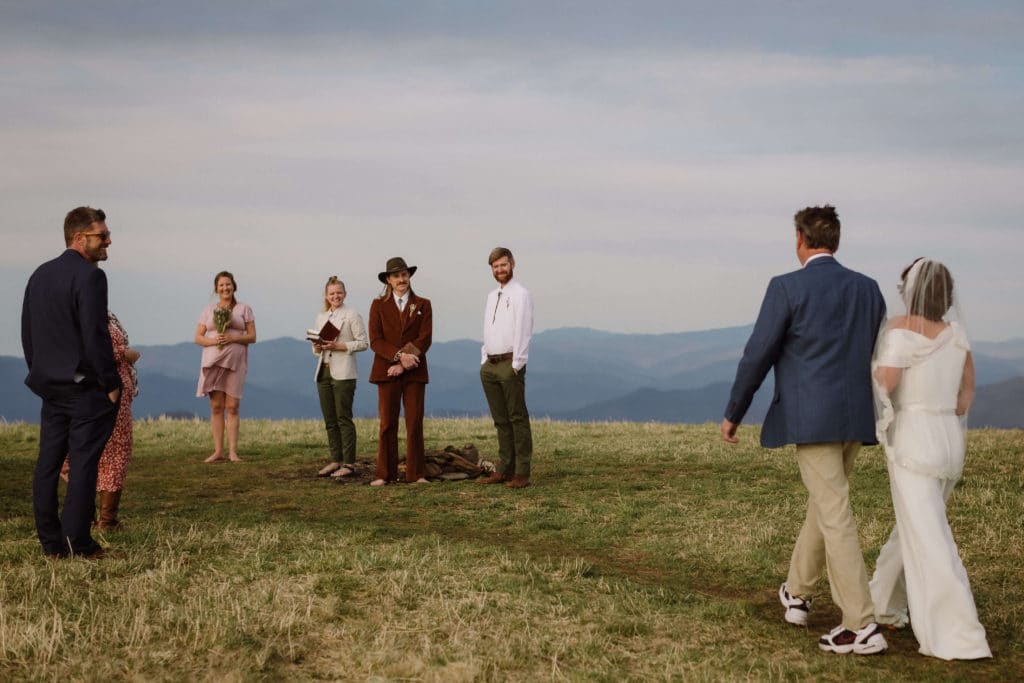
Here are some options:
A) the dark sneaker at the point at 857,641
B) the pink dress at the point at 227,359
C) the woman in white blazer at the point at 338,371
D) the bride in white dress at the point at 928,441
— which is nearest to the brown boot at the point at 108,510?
the woman in white blazer at the point at 338,371

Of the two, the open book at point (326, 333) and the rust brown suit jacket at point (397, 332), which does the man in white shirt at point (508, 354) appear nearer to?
the rust brown suit jacket at point (397, 332)

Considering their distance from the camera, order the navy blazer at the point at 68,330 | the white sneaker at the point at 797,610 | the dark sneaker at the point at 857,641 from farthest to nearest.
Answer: the navy blazer at the point at 68,330, the white sneaker at the point at 797,610, the dark sneaker at the point at 857,641

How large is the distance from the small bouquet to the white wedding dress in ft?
35.1

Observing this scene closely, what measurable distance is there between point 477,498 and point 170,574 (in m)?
4.95

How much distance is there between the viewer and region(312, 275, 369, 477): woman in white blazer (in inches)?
563

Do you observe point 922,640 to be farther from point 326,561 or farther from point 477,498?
point 477,498

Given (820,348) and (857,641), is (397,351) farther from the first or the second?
(857,641)

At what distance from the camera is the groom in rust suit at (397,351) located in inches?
528

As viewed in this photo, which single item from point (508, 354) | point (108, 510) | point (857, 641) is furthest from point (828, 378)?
point (108, 510)

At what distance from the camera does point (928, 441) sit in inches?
261

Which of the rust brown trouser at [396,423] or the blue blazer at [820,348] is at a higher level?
the blue blazer at [820,348]

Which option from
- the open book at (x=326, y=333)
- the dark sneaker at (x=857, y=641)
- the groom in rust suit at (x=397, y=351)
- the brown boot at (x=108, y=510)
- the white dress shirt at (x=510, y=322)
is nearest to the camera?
the dark sneaker at (x=857, y=641)

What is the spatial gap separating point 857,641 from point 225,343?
35.6ft

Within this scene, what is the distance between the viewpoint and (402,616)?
7.16 meters
